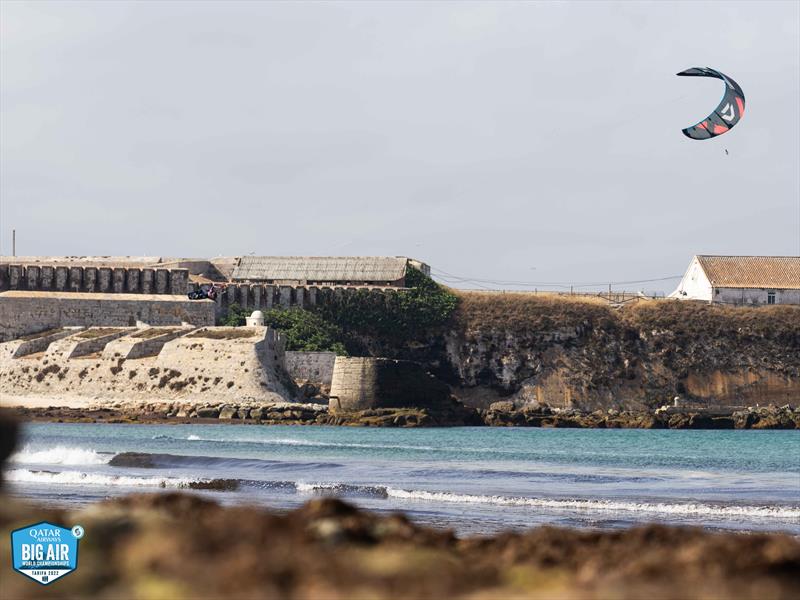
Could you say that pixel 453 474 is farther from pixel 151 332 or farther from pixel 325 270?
pixel 325 270

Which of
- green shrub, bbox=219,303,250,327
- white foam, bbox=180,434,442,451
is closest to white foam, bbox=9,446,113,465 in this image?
white foam, bbox=180,434,442,451

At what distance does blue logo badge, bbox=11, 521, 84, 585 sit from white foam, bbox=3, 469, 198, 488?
16.1 meters

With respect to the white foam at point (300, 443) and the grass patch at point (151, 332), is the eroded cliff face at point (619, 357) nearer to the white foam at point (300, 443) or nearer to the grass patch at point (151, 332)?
the grass patch at point (151, 332)

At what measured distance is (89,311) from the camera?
197 feet

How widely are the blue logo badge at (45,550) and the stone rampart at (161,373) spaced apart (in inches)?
1805

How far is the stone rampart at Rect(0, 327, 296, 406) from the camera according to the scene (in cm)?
5188

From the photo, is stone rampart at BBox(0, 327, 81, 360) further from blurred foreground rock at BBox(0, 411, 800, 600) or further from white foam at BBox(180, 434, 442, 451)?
blurred foreground rock at BBox(0, 411, 800, 600)

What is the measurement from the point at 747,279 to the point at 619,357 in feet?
27.4

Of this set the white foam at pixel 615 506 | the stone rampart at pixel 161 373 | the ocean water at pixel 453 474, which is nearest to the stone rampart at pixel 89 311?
the stone rampart at pixel 161 373

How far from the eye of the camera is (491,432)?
47.9m

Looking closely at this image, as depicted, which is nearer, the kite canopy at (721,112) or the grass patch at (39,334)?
the kite canopy at (721,112)

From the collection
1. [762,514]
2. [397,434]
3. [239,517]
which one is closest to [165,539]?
[239,517]

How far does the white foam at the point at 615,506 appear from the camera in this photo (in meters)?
19.4

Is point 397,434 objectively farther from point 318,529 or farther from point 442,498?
point 318,529
